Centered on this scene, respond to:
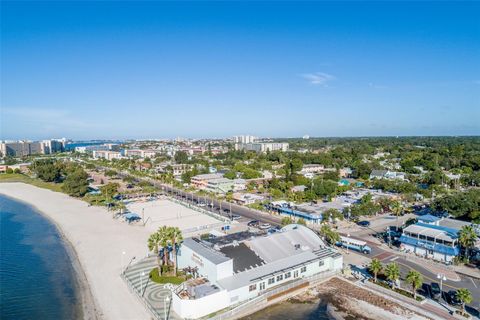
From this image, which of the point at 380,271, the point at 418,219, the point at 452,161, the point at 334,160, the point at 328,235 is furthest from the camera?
the point at 334,160

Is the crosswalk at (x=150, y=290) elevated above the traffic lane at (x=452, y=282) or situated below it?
below

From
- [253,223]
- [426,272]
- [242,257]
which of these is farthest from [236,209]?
[426,272]

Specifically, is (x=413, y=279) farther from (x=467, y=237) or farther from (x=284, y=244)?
(x=284, y=244)

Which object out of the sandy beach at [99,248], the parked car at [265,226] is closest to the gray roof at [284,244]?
the sandy beach at [99,248]

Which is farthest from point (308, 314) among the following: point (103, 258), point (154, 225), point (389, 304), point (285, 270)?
point (154, 225)

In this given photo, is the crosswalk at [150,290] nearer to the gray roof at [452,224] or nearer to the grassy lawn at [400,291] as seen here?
the grassy lawn at [400,291]

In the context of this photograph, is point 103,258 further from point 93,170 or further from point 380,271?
point 93,170
